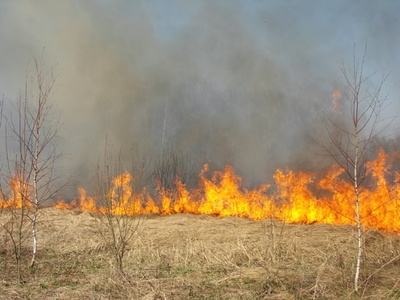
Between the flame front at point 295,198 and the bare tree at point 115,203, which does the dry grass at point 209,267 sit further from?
the flame front at point 295,198

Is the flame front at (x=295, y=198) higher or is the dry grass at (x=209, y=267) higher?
the flame front at (x=295, y=198)

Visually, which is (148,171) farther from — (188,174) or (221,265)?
(221,265)

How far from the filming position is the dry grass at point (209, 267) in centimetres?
666

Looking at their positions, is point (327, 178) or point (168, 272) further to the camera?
point (327, 178)

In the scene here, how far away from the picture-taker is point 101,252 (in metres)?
12.1

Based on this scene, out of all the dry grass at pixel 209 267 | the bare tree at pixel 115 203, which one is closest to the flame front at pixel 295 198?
the dry grass at pixel 209 267

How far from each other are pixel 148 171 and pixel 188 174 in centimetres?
379

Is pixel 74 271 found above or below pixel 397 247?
below

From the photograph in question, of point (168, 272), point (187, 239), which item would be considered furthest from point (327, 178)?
point (168, 272)

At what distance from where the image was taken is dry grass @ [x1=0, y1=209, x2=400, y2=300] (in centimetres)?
666

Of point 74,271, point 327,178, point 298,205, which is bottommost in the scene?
point 74,271

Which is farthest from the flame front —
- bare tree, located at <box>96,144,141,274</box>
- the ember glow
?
bare tree, located at <box>96,144,141,274</box>

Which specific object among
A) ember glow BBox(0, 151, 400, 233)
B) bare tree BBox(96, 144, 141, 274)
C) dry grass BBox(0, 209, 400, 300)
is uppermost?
ember glow BBox(0, 151, 400, 233)

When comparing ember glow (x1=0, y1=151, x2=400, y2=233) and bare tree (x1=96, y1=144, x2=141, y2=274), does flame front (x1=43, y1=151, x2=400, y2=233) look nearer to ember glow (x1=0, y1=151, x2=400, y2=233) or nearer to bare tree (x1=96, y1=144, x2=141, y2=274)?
ember glow (x1=0, y1=151, x2=400, y2=233)
